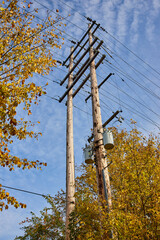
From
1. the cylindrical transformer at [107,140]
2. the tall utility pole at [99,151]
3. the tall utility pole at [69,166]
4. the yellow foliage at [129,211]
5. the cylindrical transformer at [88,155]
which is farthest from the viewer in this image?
the tall utility pole at [69,166]

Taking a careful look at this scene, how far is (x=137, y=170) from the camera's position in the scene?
776 centimetres

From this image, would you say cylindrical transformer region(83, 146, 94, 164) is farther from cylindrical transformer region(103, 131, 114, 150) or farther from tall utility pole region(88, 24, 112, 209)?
cylindrical transformer region(103, 131, 114, 150)

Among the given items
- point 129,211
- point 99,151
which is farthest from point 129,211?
point 99,151

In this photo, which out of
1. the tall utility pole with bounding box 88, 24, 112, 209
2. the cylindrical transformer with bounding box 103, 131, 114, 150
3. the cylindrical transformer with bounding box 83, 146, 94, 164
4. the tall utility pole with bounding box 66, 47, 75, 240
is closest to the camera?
the tall utility pole with bounding box 88, 24, 112, 209

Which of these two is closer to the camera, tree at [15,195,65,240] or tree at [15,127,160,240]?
tree at [15,127,160,240]

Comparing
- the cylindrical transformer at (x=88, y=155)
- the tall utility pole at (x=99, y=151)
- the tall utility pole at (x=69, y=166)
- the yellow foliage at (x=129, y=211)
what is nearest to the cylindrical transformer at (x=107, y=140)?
the tall utility pole at (x=99, y=151)

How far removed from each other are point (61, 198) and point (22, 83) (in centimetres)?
860

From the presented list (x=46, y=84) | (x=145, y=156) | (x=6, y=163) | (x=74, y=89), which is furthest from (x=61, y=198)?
(x=46, y=84)

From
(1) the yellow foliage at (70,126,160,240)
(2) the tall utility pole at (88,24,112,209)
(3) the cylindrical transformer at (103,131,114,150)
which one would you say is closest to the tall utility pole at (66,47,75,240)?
(1) the yellow foliage at (70,126,160,240)

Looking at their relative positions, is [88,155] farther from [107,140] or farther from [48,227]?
[48,227]

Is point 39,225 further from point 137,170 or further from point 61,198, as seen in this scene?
point 137,170

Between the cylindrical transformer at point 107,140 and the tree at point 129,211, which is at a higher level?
the cylindrical transformer at point 107,140

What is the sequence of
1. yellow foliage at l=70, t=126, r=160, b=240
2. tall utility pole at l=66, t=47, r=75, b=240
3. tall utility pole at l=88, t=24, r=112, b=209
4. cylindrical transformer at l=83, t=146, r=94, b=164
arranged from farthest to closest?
tall utility pole at l=66, t=47, r=75, b=240 → cylindrical transformer at l=83, t=146, r=94, b=164 → tall utility pole at l=88, t=24, r=112, b=209 → yellow foliage at l=70, t=126, r=160, b=240

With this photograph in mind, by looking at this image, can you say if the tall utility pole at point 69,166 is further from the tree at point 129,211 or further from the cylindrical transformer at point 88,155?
the cylindrical transformer at point 88,155
